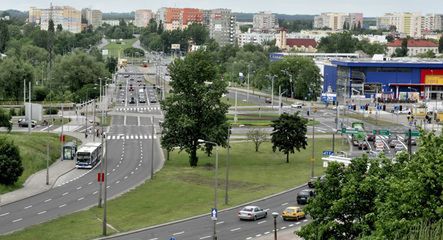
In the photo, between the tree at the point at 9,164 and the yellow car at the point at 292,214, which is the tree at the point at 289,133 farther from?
the yellow car at the point at 292,214

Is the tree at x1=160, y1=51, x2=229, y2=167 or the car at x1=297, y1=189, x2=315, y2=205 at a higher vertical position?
the tree at x1=160, y1=51, x2=229, y2=167

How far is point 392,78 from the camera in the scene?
175 metres

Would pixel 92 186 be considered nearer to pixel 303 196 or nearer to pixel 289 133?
pixel 303 196

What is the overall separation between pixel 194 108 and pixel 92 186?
16.5 meters

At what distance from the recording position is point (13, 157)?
71.2 meters

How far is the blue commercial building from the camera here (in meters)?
174

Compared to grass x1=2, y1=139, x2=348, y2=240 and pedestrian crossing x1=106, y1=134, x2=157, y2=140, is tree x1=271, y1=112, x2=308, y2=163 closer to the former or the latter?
grass x1=2, y1=139, x2=348, y2=240

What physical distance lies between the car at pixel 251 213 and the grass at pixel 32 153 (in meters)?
19.4

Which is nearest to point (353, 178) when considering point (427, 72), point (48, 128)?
point (48, 128)

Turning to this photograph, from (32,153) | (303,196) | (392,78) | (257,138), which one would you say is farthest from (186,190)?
(392,78)

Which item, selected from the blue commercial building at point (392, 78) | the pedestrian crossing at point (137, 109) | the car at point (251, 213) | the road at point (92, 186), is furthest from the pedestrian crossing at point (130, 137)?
the blue commercial building at point (392, 78)

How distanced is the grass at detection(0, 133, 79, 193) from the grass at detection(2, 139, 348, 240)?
9.75 m

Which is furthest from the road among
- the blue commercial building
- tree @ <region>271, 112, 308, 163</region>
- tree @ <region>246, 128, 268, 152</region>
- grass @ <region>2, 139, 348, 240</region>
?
the blue commercial building

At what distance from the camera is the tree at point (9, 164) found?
228ft
